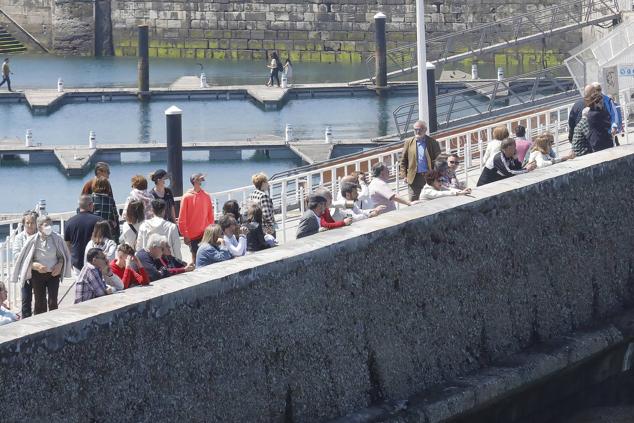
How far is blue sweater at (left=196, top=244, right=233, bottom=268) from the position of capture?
852 centimetres

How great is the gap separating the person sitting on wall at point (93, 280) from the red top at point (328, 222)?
1.71 meters

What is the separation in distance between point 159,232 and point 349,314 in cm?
217

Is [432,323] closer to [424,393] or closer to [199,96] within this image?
[424,393]

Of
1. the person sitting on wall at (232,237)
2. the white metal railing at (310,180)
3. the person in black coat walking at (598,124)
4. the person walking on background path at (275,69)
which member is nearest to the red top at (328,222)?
the person sitting on wall at (232,237)

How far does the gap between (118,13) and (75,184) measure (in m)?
24.5

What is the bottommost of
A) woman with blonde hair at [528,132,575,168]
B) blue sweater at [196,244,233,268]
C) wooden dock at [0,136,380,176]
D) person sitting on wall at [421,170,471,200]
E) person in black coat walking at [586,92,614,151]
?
wooden dock at [0,136,380,176]

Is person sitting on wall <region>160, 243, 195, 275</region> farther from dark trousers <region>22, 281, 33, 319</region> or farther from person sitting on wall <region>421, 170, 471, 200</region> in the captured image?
person sitting on wall <region>421, 170, 471, 200</region>

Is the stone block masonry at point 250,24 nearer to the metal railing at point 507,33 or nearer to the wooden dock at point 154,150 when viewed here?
the metal railing at point 507,33

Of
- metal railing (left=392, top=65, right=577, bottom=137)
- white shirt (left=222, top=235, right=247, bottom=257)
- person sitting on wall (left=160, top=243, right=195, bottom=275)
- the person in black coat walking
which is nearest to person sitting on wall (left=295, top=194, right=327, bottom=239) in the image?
white shirt (left=222, top=235, right=247, bottom=257)

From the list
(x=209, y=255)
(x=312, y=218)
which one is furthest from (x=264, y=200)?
(x=209, y=255)

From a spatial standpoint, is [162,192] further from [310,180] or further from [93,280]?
[93,280]

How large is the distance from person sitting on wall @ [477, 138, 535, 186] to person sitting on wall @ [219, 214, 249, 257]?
6.27 feet

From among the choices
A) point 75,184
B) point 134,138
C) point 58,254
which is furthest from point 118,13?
point 58,254

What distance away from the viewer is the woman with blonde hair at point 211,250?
28.0 ft
